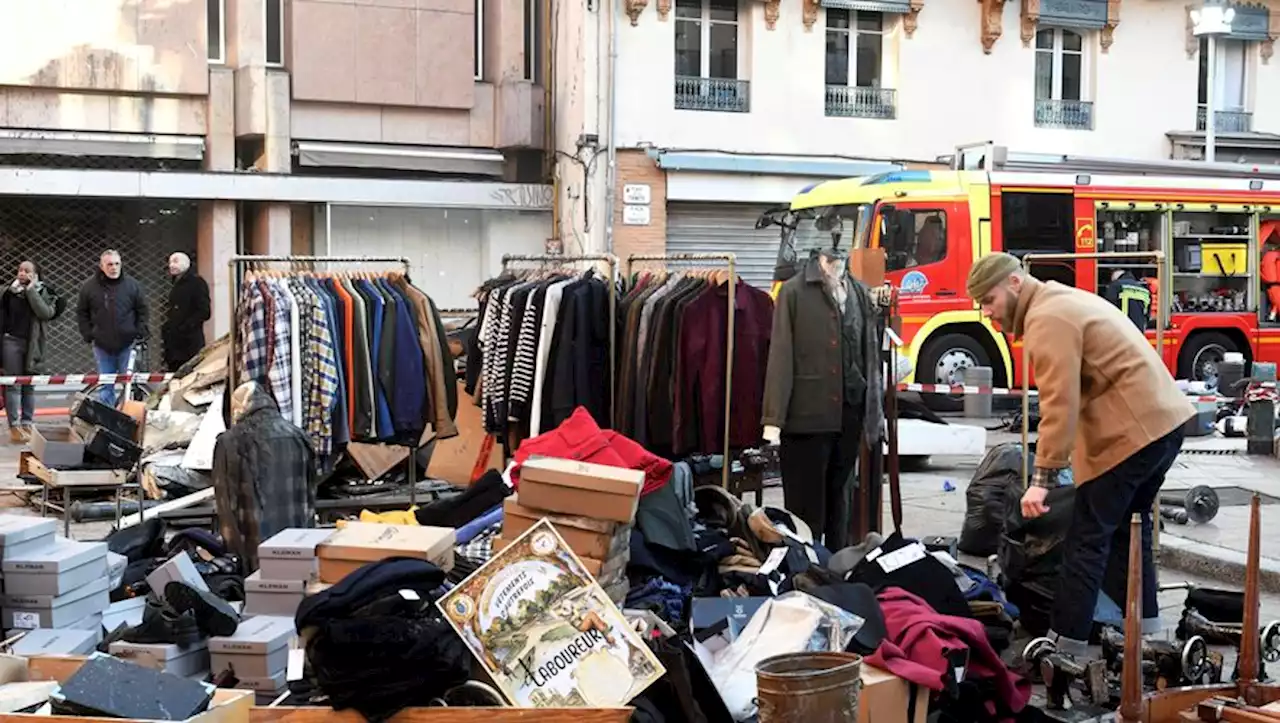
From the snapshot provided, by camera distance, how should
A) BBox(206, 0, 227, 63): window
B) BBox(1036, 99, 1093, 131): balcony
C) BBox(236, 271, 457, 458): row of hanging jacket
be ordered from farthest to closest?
BBox(1036, 99, 1093, 131): balcony < BBox(206, 0, 227, 63): window < BBox(236, 271, 457, 458): row of hanging jacket

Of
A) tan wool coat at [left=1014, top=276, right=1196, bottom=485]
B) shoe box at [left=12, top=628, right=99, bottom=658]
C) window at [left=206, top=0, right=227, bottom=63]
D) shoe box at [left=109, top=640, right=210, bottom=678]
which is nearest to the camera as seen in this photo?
shoe box at [left=109, top=640, right=210, bottom=678]

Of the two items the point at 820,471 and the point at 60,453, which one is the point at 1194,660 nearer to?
the point at 820,471

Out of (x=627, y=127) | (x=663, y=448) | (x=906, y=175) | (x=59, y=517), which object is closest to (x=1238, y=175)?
(x=906, y=175)

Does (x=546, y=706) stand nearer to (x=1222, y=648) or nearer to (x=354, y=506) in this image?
(x=1222, y=648)

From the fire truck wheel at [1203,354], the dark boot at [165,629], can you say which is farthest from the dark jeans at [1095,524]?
the fire truck wheel at [1203,354]

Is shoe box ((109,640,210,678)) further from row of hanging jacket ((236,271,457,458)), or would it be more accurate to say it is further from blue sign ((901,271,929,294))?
blue sign ((901,271,929,294))

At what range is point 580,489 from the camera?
Answer: 5699 mm

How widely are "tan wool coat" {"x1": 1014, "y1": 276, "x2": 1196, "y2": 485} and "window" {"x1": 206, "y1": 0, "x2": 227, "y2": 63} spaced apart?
16.8m

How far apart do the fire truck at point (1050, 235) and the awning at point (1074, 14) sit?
5.92 meters

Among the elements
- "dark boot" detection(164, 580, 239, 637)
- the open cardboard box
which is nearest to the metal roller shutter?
"dark boot" detection(164, 580, 239, 637)

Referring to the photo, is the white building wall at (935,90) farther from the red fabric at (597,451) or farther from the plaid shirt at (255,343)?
the red fabric at (597,451)

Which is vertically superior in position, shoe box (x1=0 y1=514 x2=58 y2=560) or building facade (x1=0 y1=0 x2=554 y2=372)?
building facade (x1=0 y1=0 x2=554 y2=372)

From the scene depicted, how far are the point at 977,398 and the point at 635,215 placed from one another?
7921 mm

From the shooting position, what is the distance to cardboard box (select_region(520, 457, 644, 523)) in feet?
18.5
